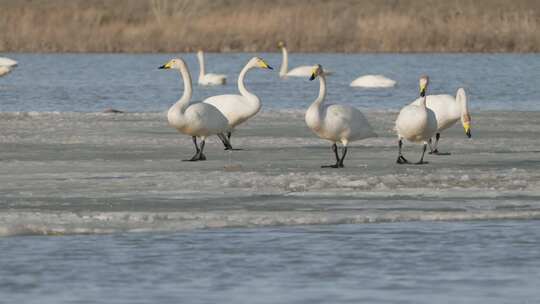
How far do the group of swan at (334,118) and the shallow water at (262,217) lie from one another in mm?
295

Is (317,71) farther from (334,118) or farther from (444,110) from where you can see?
(444,110)

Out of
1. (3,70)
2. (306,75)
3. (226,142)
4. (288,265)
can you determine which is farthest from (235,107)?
(306,75)

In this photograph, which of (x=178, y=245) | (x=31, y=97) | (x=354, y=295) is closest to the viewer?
(x=354, y=295)

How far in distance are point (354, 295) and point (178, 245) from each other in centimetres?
188

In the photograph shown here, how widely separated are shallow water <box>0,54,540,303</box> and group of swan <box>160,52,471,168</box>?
0.97ft

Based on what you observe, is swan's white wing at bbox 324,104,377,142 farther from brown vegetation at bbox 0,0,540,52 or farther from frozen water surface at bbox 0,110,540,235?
brown vegetation at bbox 0,0,540,52

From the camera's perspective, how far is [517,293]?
25.2 ft

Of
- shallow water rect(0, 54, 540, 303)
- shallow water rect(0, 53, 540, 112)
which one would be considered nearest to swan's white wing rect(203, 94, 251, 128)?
shallow water rect(0, 54, 540, 303)

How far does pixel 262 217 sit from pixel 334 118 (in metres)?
3.63

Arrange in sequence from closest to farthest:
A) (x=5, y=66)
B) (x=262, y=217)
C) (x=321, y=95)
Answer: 1. (x=262, y=217)
2. (x=321, y=95)
3. (x=5, y=66)

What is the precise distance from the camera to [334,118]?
540 inches

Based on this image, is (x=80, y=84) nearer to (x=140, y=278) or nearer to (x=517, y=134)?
Answer: (x=517, y=134)

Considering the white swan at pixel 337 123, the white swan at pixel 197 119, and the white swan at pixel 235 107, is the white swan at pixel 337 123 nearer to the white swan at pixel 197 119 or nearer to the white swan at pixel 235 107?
the white swan at pixel 197 119

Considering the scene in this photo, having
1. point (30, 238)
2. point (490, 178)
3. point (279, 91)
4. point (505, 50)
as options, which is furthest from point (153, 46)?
point (30, 238)
